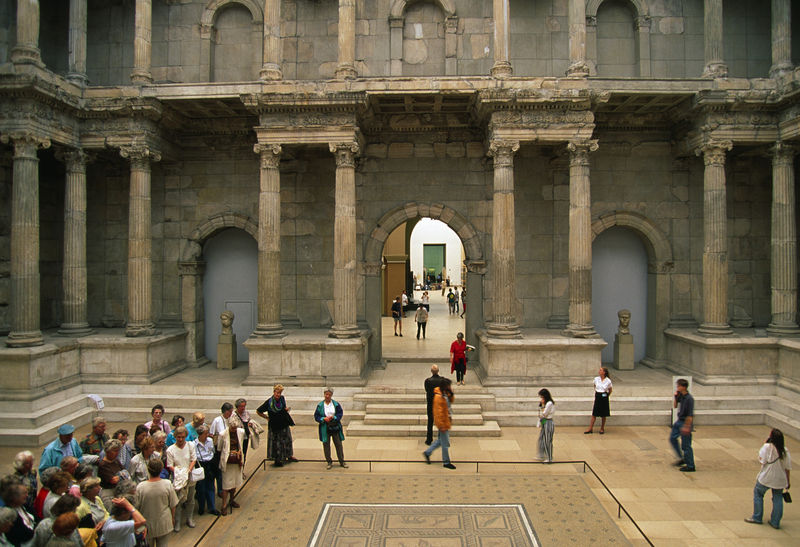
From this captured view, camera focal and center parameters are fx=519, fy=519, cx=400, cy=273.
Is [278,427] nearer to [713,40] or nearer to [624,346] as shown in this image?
[624,346]

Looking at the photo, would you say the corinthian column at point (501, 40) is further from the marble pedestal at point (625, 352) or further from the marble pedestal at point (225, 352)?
the marble pedestal at point (225, 352)

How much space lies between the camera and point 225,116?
47.5ft

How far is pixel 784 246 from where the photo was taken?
12828 millimetres

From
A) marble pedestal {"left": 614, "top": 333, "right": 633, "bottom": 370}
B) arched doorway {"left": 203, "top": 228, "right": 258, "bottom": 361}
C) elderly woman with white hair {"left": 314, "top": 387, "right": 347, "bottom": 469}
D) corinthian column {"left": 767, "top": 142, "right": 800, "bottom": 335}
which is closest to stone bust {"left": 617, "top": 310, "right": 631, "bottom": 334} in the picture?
marble pedestal {"left": 614, "top": 333, "right": 633, "bottom": 370}

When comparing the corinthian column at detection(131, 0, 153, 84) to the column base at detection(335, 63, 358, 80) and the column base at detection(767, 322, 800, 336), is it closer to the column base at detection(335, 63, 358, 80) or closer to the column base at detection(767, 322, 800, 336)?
the column base at detection(335, 63, 358, 80)

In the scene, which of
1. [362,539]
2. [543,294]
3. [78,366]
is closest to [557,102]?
[543,294]

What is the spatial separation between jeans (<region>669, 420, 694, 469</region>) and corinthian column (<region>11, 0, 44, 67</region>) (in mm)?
15615

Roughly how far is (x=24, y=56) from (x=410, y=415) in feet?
39.3

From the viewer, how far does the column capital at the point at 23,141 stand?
11.7m

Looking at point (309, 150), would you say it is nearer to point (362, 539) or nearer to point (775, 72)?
point (362, 539)

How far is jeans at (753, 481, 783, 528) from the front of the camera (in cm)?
731

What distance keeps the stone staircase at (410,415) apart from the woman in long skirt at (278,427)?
202 centimetres

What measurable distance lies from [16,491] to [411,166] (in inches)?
460

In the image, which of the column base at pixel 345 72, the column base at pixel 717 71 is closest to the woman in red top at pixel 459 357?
the column base at pixel 345 72
